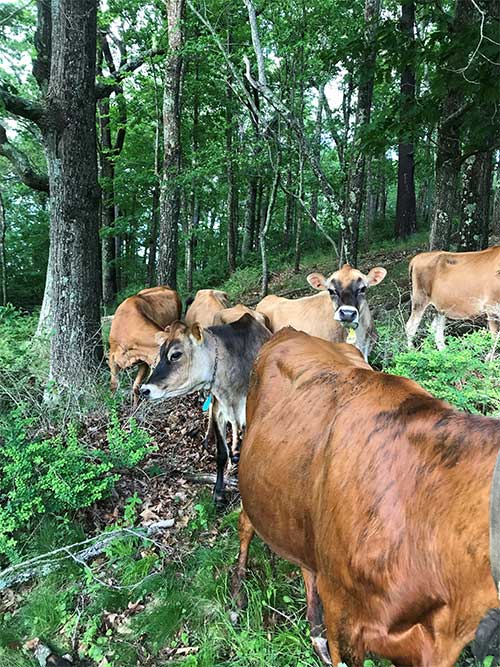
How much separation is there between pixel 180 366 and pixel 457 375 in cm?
245

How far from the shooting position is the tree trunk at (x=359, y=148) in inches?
288

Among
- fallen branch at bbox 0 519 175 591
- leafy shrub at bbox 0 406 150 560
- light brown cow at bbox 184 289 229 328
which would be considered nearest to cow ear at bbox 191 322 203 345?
leafy shrub at bbox 0 406 150 560

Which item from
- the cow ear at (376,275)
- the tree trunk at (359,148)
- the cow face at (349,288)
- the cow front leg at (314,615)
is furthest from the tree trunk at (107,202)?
the cow front leg at (314,615)

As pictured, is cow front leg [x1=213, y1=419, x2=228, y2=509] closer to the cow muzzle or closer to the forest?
the forest

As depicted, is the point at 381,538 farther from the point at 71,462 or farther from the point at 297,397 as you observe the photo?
the point at 71,462

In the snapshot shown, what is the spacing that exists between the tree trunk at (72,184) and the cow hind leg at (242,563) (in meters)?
3.32

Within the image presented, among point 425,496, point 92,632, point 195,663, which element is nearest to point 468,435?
point 425,496

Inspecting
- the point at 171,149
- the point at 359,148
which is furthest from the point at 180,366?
the point at 171,149

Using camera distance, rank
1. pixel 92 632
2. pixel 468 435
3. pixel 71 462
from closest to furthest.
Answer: pixel 468 435
pixel 92 632
pixel 71 462

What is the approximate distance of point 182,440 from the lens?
5.87 metres

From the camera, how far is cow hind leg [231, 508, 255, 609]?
10.6ft

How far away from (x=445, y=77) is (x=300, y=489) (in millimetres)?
6079

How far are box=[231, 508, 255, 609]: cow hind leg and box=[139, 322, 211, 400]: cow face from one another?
1563 mm

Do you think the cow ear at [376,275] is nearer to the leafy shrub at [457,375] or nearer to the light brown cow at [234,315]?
the light brown cow at [234,315]
